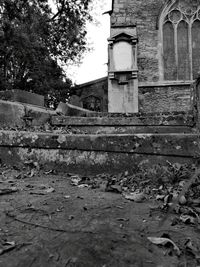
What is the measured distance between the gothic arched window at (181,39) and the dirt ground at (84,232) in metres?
8.67

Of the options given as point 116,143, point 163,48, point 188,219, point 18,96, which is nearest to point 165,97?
point 163,48

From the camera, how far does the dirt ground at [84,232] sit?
977mm

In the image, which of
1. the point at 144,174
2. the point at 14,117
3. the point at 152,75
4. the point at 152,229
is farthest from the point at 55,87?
the point at 152,229

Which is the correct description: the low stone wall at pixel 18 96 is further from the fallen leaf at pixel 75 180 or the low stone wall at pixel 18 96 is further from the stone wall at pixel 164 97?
the stone wall at pixel 164 97

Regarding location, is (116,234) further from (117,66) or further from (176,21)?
(176,21)

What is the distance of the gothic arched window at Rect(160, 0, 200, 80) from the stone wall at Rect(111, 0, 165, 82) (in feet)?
1.22

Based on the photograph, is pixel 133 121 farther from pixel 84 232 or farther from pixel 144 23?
pixel 144 23

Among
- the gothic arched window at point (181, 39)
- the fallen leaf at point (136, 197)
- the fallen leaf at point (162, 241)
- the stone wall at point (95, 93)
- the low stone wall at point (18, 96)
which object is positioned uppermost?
the gothic arched window at point (181, 39)

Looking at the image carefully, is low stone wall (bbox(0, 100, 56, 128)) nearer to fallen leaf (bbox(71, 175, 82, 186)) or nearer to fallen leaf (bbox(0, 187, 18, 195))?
fallen leaf (bbox(71, 175, 82, 186))

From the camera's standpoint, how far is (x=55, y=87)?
507 inches

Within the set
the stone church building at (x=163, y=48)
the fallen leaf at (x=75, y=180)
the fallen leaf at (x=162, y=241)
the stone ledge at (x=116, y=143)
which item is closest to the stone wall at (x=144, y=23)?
the stone church building at (x=163, y=48)

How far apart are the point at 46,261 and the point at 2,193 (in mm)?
1048

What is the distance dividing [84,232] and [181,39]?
10.0 m

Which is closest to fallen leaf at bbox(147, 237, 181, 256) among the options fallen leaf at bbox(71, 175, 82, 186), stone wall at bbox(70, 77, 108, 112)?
fallen leaf at bbox(71, 175, 82, 186)
